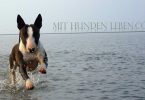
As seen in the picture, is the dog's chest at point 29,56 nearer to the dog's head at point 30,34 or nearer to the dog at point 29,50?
the dog at point 29,50

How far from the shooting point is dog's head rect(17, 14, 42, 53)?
9680mm

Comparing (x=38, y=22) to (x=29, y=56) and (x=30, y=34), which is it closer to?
(x=30, y=34)

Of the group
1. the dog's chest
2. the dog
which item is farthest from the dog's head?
the dog's chest

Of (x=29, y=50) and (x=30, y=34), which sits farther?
(x=29, y=50)

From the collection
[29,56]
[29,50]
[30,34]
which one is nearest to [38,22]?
[30,34]

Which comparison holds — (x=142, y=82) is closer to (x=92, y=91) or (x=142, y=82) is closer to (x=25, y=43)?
(x=92, y=91)

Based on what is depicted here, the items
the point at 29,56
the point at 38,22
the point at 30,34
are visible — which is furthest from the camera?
the point at 29,56

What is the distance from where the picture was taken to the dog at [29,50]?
31.9ft

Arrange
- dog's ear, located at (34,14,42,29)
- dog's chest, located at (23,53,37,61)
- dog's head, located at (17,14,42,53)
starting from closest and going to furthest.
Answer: dog's head, located at (17,14,42,53) < dog's ear, located at (34,14,42,29) < dog's chest, located at (23,53,37,61)

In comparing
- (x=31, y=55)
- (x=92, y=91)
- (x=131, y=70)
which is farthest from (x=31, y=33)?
(x=131, y=70)

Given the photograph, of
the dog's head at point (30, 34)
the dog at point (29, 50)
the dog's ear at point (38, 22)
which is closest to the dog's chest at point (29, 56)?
the dog at point (29, 50)

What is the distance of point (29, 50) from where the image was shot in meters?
9.85

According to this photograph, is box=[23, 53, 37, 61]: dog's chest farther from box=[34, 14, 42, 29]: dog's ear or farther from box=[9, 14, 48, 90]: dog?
box=[34, 14, 42, 29]: dog's ear

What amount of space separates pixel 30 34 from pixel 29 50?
400 millimetres
